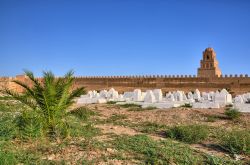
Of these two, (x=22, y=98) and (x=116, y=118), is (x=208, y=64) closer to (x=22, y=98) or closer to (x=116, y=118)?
(x=116, y=118)

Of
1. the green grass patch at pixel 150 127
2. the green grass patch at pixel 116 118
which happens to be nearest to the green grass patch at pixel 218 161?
the green grass patch at pixel 150 127

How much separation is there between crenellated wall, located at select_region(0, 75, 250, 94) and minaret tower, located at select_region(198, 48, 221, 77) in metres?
15.6

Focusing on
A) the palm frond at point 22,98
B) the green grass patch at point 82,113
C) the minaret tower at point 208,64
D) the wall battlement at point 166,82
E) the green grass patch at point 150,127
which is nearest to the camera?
the palm frond at point 22,98

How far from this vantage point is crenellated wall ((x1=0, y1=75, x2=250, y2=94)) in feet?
91.0

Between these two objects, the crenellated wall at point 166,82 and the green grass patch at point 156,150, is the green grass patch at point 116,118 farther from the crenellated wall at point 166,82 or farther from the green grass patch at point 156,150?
the crenellated wall at point 166,82

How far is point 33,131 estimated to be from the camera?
5039 mm

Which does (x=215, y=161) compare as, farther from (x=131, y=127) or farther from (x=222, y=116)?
(x=222, y=116)

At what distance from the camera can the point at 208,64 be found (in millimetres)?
44688

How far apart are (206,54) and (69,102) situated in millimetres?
41572

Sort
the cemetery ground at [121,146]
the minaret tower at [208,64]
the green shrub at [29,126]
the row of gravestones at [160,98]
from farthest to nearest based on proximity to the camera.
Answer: the minaret tower at [208,64] < the row of gravestones at [160,98] < the green shrub at [29,126] < the cemetery ground at [121,146]

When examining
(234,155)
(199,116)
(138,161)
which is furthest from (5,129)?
(199,116)

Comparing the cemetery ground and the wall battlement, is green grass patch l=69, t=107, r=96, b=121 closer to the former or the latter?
the cemetery ground

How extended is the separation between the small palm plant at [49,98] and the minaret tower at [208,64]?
40.3 meters

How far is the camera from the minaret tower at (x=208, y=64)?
145 feet
